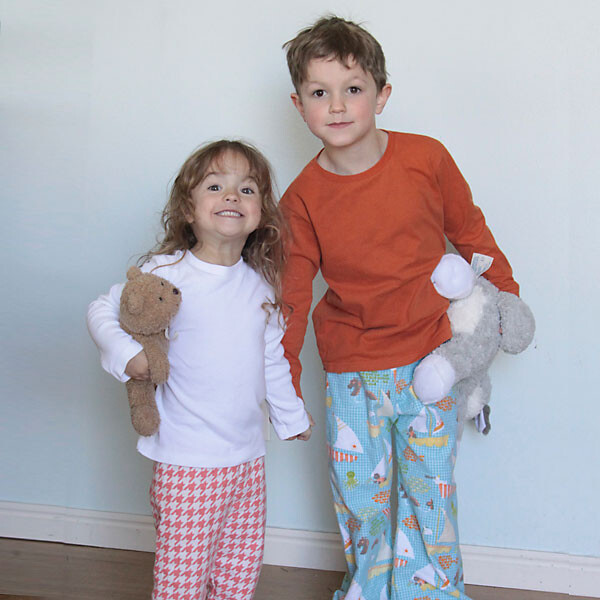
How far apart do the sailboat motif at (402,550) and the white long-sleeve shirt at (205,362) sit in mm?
342

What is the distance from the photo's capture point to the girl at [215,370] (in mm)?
1135

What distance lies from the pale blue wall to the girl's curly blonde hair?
37cm

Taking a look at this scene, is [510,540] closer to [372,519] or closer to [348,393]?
[372,519]

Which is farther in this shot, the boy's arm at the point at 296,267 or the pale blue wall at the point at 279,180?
the pale blue wall at the point at 279,180

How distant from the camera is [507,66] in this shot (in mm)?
1512

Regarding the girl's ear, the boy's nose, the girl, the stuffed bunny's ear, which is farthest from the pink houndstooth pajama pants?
the boy's nose

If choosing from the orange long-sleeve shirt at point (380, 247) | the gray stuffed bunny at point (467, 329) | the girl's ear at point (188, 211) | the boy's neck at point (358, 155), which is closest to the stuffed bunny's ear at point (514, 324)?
the gray stuffed bunny at point (467, 329)

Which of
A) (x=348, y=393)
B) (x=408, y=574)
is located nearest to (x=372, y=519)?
(x=408, y=574)

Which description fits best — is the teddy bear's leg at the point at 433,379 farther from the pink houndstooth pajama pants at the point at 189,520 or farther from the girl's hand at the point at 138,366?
the girl's hand at the point at 138,366

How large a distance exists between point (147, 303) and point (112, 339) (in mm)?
88

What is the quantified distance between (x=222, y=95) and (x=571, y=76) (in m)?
0.80

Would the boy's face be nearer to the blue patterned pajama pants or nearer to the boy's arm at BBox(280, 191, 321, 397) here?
the boy's arm at BBox(280, 191, 321, 397)

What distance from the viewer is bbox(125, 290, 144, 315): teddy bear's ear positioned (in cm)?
109

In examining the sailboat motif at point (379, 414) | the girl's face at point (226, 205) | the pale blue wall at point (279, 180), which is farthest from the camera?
the pale blue wall at point (279, 180)
